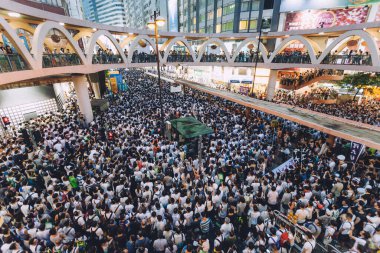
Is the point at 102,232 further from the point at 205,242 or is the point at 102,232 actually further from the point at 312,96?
the point at 312,96

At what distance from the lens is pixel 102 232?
213 inches

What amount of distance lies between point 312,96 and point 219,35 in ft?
42.1

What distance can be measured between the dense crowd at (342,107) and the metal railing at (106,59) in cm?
1820

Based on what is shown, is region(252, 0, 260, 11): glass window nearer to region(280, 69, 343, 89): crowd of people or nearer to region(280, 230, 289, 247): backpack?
region(280, 69, 343, 89): crowd of people

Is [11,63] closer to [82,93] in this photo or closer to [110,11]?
[82,93]

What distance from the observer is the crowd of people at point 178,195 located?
17.3 ft

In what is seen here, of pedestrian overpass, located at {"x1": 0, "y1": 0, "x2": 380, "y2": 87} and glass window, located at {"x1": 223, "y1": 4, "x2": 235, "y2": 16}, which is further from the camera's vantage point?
glass window, located at {"x1": 223, "y1": 4, "x2": 235, "y2": 16}

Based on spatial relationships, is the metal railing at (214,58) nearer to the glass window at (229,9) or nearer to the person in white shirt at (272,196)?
the glass window at (229,9)

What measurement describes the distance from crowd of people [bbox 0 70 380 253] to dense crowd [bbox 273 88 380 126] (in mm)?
6136

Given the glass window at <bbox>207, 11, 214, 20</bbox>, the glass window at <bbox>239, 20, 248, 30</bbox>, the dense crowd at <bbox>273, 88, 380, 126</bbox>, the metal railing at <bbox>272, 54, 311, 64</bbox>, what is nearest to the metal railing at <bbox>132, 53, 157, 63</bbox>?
the metal railing at <bbox>272, 54, 311, 64</bbox>

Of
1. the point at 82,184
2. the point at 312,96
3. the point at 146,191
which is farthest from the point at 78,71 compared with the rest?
the point at 312,96

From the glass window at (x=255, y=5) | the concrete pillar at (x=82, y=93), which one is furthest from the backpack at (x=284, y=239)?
the glass window at (x=255, y=5)

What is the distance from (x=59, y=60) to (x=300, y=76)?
2409 centimetres

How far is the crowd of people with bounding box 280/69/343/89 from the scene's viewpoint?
20.7 metres
